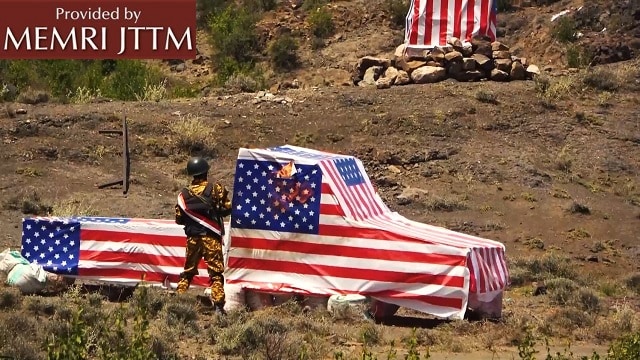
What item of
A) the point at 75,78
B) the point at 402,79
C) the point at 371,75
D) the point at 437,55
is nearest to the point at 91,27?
the point at 75,78

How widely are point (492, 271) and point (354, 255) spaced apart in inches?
56.3

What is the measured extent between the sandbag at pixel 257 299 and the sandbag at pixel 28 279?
2.25 m

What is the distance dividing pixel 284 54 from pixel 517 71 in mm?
15462

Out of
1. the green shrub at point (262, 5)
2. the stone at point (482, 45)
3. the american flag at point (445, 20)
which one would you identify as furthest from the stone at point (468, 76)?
the green shrub at point (262, 5)

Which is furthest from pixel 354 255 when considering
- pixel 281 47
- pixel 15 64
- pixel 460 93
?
pixel 281 47

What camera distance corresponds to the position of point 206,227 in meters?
11.7

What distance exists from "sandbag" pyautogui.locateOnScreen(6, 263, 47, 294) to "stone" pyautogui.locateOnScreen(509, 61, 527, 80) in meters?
16.2

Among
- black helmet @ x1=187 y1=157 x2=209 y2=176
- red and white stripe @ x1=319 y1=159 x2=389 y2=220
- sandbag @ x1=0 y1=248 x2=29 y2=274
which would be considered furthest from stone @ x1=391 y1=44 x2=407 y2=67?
black helmet @ x1=187 y1=157 x2=209 y2=176

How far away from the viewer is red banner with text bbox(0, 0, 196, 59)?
87.0 ft

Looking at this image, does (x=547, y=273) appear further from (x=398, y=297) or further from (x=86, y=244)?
(x=86, y=244)

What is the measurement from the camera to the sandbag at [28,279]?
12.4m

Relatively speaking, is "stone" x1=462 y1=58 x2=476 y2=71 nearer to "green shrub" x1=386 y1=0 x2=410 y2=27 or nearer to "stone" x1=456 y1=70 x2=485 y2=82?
"stone" x1=456 y1=70 x2=485 y2=82

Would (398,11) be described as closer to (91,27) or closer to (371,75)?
(371,75)

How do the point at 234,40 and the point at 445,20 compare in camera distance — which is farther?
the point at 234,40
